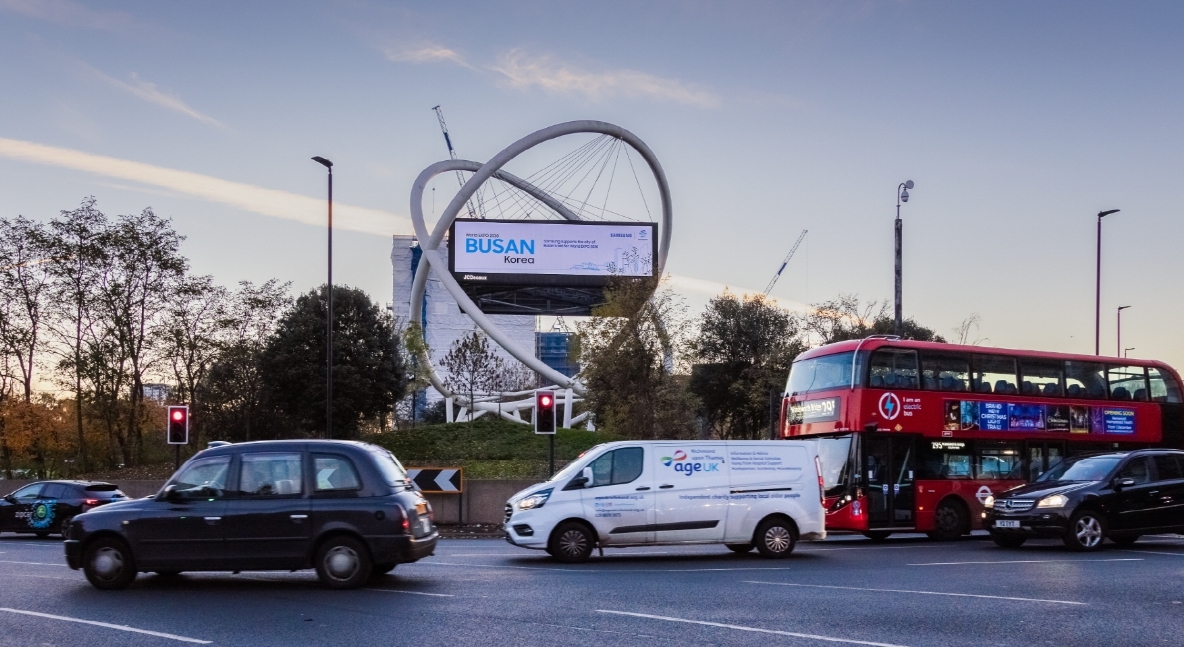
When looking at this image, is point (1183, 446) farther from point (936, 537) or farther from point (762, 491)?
point (762, 491)

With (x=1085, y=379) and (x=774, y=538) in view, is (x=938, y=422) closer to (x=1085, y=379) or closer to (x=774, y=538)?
(x=1085, y=379)

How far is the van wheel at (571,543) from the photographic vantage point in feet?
53.7

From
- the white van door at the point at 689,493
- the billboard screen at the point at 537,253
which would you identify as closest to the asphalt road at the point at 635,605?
the white van door at the point at 689,493

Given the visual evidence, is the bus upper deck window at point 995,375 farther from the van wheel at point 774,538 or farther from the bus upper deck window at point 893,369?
the van wheel at point 774,538

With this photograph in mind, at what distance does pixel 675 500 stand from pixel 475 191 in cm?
5376

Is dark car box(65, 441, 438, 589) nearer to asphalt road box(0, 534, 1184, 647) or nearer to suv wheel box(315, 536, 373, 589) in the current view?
suv wheel box(315, 536, 373, 589)

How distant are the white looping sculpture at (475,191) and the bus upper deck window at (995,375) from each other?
40.3 meters

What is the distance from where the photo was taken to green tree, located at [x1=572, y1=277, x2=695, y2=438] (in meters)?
43.8

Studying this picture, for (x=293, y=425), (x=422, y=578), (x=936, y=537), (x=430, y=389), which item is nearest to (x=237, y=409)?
(x=293, y=425)

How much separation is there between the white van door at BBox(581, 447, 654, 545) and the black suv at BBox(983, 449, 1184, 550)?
21.0 feet

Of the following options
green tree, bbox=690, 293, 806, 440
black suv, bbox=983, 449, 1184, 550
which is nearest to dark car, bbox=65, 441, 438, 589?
black suv, bbox=983, 449, 1184, 550

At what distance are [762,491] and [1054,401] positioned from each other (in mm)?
9982

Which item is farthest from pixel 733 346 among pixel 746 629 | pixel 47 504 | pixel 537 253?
pixel 746 629

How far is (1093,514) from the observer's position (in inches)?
731
